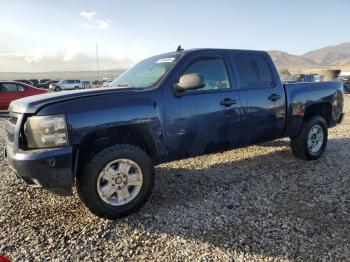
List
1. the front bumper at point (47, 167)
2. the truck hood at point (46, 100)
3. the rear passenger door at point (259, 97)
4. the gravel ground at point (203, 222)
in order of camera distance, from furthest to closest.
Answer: the rear passenger door at point (259, 97) < the truck hood at point (46, 100) < the front bumper at point (47, 167) < the gravel ground at point (203, 222)

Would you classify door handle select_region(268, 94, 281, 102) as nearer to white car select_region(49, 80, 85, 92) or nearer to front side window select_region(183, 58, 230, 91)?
front side window select_region(183, 58, 230, 91)

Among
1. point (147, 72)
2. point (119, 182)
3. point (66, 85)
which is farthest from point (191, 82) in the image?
point (66, 85)

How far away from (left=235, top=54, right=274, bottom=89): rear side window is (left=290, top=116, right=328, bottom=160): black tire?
119 centimetres

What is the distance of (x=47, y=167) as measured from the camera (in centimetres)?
336

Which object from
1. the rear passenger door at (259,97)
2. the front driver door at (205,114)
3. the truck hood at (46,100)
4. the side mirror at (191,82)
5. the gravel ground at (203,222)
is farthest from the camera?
the rear passenger door at (259,97)

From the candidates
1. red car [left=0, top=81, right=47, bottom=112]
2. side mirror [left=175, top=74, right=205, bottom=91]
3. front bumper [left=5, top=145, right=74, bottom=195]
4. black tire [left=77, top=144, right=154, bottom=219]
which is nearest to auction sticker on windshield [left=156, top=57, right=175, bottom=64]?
side mirror [left=175, top=74, right=205, bottom=91]

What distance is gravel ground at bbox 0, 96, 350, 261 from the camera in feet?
10.4

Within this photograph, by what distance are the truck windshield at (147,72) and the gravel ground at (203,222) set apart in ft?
4.95

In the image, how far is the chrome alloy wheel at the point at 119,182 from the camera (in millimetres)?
3697

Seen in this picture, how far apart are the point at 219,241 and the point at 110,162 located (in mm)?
1404

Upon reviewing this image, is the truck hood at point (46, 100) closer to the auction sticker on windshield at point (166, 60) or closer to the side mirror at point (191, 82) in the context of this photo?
the side mirror at point (191, 82)

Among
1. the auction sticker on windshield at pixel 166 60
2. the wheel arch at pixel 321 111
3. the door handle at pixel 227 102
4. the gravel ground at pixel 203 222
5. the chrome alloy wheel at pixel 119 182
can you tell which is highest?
the auction sticker on windshield at pixel 166 60

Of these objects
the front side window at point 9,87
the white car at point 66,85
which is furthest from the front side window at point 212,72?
the white car at point 66,85

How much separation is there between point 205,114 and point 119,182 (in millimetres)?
1425
